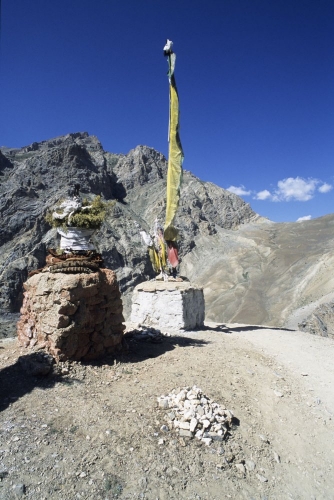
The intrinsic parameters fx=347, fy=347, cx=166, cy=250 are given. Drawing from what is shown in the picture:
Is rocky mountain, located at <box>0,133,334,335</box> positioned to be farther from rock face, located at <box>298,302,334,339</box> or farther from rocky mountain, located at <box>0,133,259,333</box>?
rock face, located at <box>298,302,334,339</box>

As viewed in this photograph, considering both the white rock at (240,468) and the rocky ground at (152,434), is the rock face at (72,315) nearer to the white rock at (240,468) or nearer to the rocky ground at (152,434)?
the rocky ground at (152,434)

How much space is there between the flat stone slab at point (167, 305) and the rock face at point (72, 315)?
10.5ft

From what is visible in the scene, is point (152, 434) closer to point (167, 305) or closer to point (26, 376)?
point (26, 376)

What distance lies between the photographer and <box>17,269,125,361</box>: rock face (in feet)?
18.4

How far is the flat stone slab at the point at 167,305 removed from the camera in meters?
9.62

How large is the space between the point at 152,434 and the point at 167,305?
542 cm

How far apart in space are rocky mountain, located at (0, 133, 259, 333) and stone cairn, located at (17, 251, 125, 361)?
110 feet

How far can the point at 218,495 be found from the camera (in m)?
3.75

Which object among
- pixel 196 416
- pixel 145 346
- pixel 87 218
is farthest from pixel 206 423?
pixel 87 218

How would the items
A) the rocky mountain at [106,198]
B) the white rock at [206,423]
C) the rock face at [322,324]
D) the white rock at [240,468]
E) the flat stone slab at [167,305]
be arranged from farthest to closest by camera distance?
1. the rocky mountain at [106,198]
2. the rock face at [322,324]
3. the flat stone slab at [167,305]
4. the white rock at [206,423]
5. the white rock at [240,468]

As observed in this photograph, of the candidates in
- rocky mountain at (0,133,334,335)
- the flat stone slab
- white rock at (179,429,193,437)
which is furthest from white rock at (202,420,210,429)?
rocky mountain at (0,133,334,335)

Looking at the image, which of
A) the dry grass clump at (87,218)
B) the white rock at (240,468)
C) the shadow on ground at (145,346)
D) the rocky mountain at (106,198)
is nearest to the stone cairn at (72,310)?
the shadow on ground at (145,346)

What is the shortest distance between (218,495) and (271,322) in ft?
108

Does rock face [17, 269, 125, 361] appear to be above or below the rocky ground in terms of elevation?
above
